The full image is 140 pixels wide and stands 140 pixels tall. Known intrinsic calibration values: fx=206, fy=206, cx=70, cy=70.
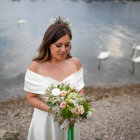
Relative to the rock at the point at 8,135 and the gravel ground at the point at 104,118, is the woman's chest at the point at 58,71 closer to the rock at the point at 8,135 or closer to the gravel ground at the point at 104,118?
the rock at the point at 8,135

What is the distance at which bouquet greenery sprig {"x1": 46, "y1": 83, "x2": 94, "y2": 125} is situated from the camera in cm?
249

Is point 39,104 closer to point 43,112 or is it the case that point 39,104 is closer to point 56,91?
point 43,112

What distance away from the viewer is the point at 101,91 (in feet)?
33.3

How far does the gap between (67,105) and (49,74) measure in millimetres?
732

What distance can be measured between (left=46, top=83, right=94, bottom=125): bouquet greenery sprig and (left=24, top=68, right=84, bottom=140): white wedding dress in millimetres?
318

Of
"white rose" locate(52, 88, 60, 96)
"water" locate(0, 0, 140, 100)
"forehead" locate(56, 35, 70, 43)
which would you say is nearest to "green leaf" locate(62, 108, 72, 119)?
"white rose" locate(52, 88, 60, 96)

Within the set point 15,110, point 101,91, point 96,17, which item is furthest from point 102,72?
point 96,17

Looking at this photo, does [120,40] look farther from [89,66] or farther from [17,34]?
[17,34]

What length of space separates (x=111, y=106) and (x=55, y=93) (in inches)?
226

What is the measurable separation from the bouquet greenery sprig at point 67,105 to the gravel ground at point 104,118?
10.8ft

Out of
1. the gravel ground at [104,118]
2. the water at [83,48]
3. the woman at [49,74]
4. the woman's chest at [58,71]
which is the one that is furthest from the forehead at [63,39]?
the water at [83,48]

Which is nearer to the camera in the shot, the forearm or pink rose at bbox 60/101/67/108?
pink rose at bbox 60/101/67/108

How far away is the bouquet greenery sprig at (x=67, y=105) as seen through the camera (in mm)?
2490

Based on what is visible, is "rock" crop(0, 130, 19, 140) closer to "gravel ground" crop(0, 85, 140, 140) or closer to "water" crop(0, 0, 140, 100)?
"gravel ground" crop(0, 85, 140, 140)
